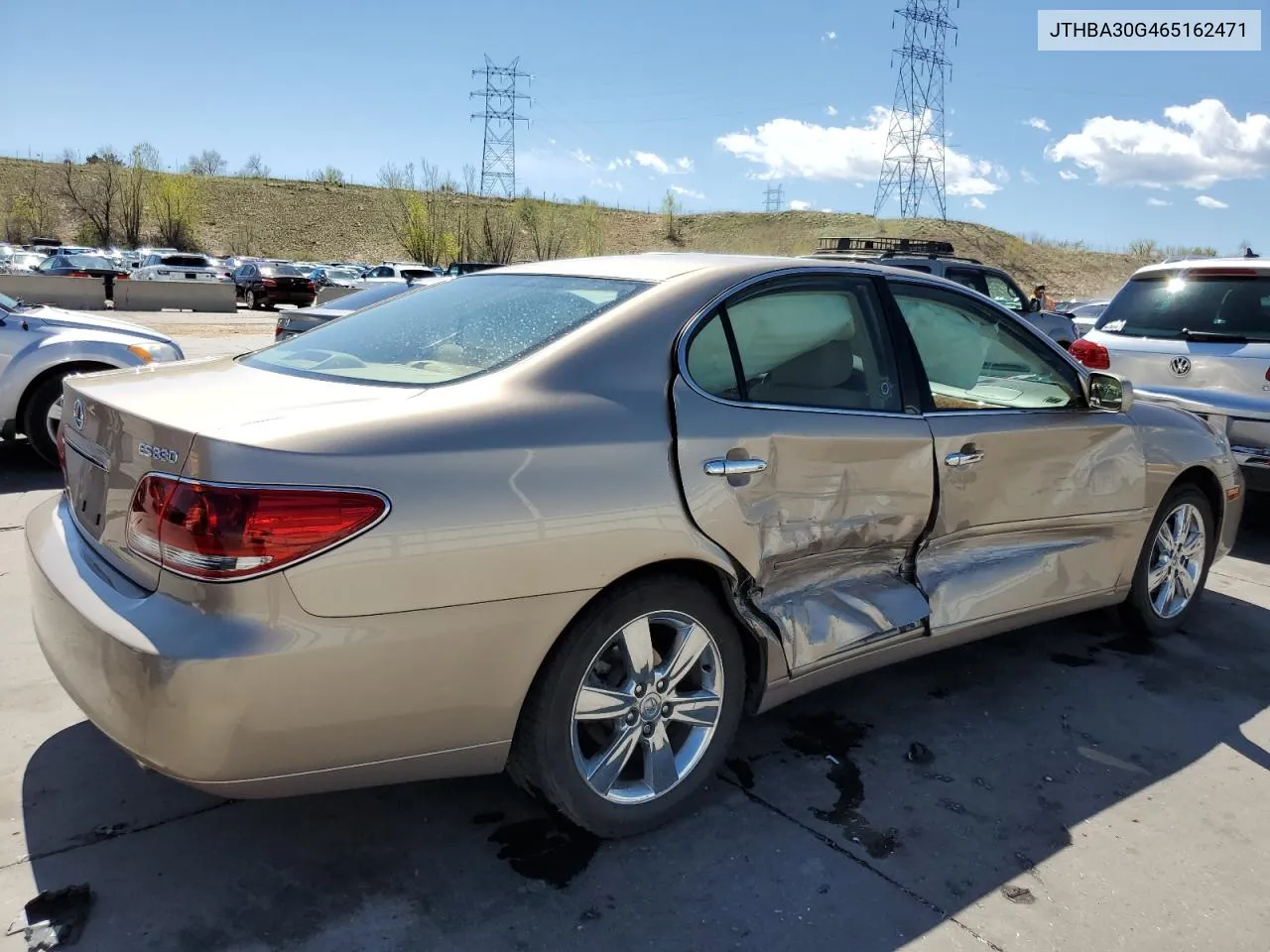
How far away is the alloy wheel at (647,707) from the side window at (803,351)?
0.73 m

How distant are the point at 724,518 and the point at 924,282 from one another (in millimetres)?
1507

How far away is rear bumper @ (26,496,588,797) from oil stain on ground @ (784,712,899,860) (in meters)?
1.13

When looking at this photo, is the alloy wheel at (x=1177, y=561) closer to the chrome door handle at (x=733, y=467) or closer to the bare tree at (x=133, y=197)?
the chrome door handle at (x=733, y=467)

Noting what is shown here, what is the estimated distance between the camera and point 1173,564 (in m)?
4.70

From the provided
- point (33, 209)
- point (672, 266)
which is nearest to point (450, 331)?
point (672, 266)

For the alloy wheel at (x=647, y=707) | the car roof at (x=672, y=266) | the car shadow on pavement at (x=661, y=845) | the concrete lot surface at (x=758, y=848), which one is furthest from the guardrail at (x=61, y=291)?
the alloy wheel at (x=647, y=707)

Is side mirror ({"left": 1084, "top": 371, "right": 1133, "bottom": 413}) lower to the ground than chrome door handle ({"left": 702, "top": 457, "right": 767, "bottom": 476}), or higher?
higher

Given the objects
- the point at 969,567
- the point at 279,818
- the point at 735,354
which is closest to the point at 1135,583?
the point at 969,567

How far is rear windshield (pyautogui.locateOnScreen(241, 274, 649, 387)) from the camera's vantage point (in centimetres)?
279

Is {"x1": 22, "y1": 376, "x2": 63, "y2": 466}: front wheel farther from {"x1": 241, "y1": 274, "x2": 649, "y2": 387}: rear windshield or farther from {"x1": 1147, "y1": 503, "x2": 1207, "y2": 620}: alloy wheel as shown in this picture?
{"x1": 1147, "y1": 503, "x2": 1207, "y2": 620}: alloy wheel

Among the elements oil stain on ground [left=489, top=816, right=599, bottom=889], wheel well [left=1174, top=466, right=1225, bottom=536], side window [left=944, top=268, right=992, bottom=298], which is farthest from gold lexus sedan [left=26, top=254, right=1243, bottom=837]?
side window [left=944, top=268, right=992, bottom=298]

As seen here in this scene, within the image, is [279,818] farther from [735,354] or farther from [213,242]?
[213,242]

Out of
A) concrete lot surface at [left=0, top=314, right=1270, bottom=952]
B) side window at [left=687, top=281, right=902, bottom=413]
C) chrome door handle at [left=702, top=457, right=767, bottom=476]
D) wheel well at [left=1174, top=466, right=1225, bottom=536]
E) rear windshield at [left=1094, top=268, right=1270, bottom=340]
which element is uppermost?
rear windshield at [left=1094, top=268, right=1270, bottom=340]

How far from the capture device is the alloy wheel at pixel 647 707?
2707 millimetres
